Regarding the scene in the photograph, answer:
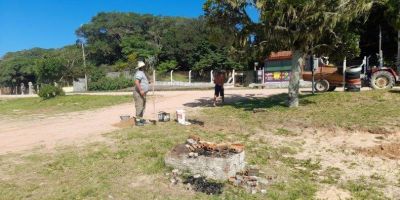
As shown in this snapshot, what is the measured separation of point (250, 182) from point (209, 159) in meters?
0.81

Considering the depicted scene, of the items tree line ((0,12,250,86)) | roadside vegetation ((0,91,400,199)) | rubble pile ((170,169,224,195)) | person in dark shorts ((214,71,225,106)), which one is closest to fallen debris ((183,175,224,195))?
rubble pile ((170,169,224,195))

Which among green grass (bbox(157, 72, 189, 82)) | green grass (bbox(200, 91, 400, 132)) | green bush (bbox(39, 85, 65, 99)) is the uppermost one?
green grass (bbox(157, 72, 189, 82))

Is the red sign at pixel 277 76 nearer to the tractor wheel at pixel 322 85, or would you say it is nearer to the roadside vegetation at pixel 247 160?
the tractor wheel at pixel 322 85

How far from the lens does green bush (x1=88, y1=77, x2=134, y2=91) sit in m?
42.4

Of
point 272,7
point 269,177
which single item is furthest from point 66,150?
point 272,7

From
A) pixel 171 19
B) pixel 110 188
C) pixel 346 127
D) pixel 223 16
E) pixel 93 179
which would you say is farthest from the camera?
pixel 171 19

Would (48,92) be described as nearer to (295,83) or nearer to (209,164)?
(295,83)

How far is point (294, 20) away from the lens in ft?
45.0

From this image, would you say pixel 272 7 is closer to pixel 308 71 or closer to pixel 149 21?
pixel 308 71

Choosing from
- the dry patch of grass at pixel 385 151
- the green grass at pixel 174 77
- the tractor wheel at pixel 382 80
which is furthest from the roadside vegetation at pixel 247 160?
the green grass at pixel 174 77

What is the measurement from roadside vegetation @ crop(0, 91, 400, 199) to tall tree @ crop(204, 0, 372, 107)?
89.0 inches

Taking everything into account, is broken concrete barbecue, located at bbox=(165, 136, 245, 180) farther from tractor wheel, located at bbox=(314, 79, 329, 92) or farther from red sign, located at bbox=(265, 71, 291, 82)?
red sign, located at bbox=(265, 71, 291, 82)

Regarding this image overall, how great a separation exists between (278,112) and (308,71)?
7.85m

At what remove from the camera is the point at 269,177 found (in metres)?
7.57
